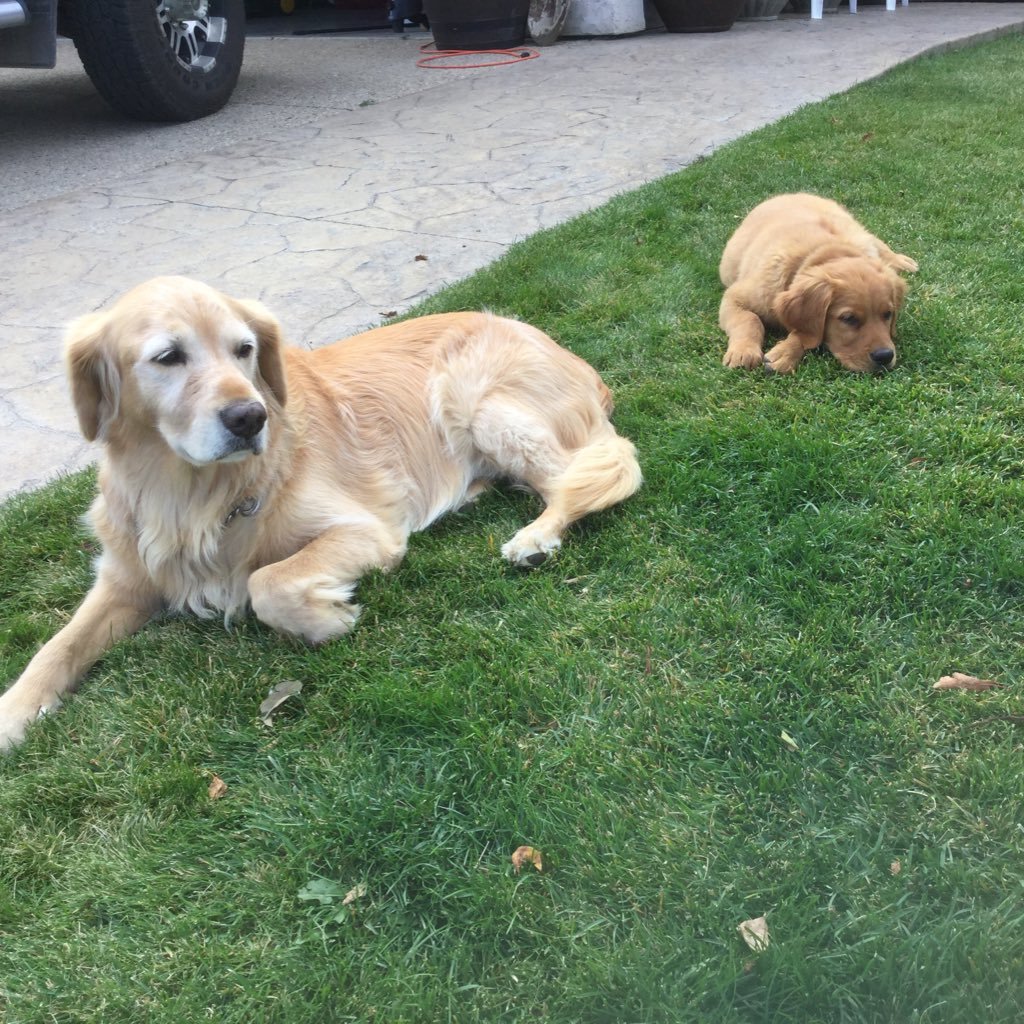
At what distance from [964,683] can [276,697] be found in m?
1.45

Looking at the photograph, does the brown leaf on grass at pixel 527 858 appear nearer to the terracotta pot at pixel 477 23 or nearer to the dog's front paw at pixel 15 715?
the dog's front paw at pixel 15 715

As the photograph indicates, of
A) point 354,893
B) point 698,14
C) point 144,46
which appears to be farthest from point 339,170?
point 698,14

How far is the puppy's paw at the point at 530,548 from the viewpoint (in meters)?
2.40

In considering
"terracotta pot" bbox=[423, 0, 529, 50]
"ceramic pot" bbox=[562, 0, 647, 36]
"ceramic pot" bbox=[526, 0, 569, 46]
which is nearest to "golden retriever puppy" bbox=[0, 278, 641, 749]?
"terracotta pot" bbox=[423, 0, 529, 50]

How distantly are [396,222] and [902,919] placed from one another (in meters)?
4.52

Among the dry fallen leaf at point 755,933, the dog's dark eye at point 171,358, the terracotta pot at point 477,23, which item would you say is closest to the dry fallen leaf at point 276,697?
the dog's dark eye at point 171,358

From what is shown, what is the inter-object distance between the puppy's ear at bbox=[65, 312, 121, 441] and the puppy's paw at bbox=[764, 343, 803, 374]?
88.0 inches

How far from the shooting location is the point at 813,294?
11.1 feet

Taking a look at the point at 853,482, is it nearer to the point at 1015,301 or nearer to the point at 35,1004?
the point at 1015,301

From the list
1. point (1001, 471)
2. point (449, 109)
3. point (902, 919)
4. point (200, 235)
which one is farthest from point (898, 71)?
point (902, 919)

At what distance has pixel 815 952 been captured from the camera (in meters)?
1.37

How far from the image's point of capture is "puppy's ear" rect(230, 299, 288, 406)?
2301 millimetres

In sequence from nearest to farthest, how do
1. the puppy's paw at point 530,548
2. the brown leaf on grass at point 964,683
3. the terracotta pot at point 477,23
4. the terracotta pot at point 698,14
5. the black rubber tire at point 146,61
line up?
the brown leaf on grass at point 964,683 → the puppy's paw at point 530,548 → the black rubber tire at point 146,61 → the terracotta pot at point 477,23 → the terracotta pot at point 698,14

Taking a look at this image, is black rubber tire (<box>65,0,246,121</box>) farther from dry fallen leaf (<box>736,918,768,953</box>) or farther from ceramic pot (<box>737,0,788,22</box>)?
ceramic pot (<box>737,0,788,22</box>)
